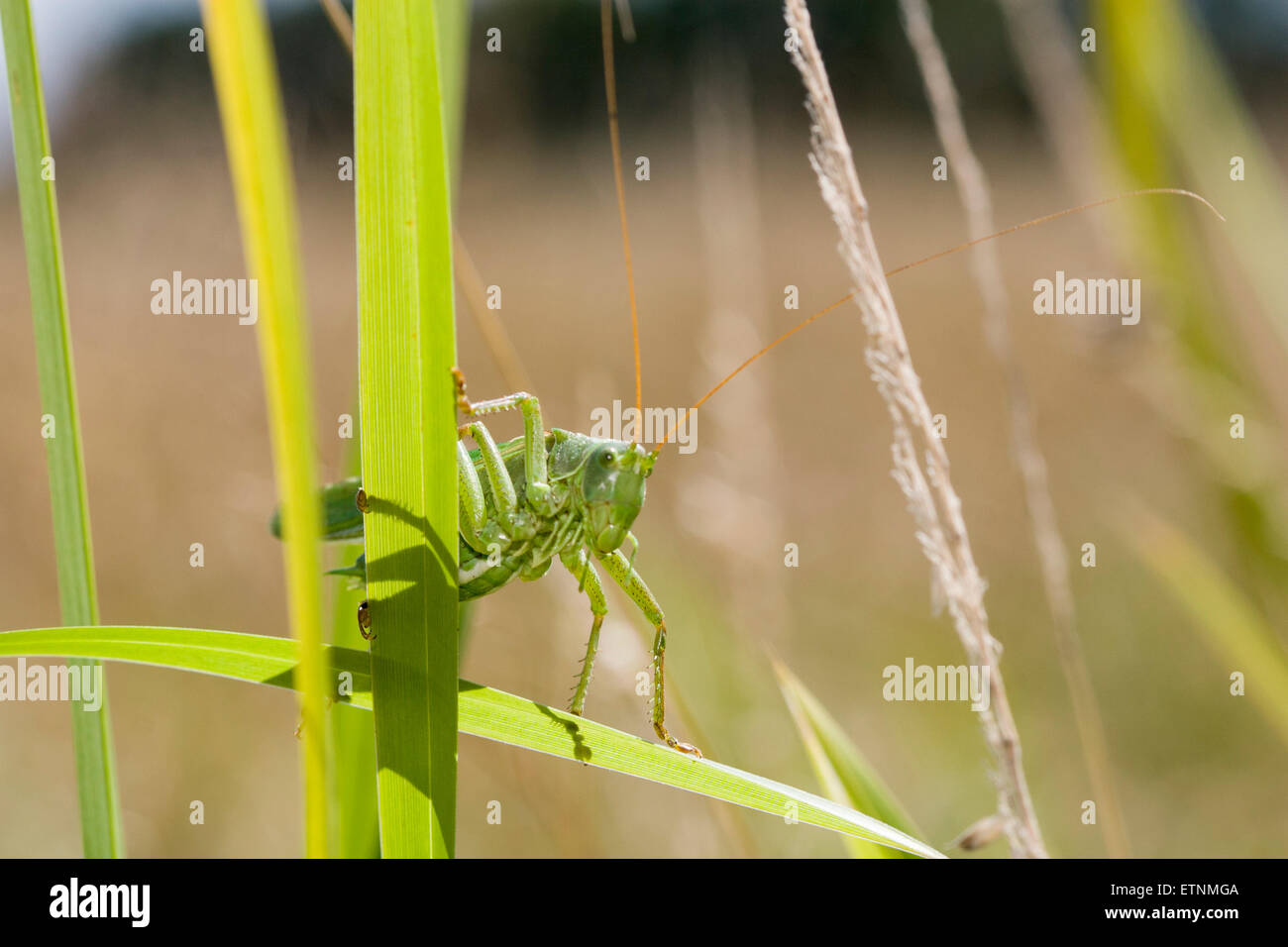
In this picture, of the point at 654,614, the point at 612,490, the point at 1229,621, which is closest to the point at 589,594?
the point at 654,614

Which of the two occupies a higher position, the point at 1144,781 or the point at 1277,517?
the point at 1277,517

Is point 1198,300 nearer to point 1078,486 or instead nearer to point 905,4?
point 905,4

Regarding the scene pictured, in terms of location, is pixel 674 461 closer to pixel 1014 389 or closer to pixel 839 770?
pixel 1014 389

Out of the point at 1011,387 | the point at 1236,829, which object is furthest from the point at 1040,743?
the point at 1011,387

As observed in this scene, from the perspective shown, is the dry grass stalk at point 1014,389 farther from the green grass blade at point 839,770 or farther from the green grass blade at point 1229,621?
the green grass blade at point 839,770

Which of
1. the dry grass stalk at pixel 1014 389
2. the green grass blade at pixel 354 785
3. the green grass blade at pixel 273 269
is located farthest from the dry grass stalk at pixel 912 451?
the green grass blade at pixel 273 269

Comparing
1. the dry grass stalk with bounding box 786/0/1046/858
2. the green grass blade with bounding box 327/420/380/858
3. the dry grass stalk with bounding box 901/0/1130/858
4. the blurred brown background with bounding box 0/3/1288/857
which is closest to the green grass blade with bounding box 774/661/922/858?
the dry grass stalk with bounding box 786/0/1046/858

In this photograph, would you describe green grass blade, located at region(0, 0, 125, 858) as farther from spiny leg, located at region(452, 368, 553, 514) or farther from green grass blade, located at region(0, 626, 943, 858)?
spiny leg, located at region(452, 368, 553, 514)
